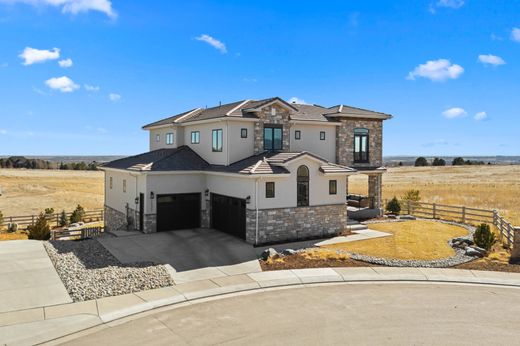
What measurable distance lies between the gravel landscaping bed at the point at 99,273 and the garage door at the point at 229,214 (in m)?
5.82

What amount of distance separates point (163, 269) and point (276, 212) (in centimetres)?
686

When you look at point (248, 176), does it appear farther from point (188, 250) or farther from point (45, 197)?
point (45, 197)

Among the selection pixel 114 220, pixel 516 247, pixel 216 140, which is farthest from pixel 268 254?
pixel 114 220

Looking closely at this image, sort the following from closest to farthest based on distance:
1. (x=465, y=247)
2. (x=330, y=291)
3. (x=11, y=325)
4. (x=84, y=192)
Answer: (x=11, y=325) < (x=330, y=291) < (x=465, y=247) < (x=84, y=192)

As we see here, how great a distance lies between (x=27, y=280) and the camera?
14.1m

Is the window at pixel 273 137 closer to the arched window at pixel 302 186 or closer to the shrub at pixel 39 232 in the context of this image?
the arched window at pixel 302 186

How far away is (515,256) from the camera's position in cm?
1772

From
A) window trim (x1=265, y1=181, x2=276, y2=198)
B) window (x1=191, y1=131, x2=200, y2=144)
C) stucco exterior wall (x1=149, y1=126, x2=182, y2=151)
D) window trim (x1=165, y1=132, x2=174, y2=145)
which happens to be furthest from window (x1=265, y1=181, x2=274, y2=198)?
Result: window trim (x1=165, y1=132, x2=174, y2=145)

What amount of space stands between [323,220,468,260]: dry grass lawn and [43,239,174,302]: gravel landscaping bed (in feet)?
28.7

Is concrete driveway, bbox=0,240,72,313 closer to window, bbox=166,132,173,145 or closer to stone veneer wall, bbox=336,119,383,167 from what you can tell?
window, bbox=166,132,173,145

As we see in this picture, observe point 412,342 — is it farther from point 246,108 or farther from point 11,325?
point 246,108

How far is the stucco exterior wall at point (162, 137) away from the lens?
1066 inches

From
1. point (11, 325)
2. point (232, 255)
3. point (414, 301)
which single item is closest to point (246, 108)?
point (232, 255)

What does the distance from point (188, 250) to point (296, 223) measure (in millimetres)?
5751
